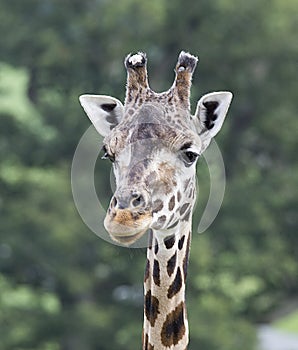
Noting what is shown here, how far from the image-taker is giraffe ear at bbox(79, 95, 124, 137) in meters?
7.89

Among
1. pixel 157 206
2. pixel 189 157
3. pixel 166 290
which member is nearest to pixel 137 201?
pixel 157 206

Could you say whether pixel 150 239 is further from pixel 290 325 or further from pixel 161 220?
pixel 290 325

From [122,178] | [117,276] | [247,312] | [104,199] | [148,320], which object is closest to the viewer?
[122,178]

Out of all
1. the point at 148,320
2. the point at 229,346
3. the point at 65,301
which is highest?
the point at 65,301

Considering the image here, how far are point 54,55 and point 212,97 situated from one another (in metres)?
Result: 22.2

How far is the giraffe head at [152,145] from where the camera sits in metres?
6.81

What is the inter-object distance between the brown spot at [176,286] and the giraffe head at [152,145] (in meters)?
0.28

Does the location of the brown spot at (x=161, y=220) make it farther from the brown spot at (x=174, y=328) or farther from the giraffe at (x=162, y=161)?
the brown spot at (x=174, y=328)

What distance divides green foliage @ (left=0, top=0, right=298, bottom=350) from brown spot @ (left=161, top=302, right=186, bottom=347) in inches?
770

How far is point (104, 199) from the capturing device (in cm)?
2655

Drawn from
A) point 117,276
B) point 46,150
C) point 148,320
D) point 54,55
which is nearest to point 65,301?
point 117,276

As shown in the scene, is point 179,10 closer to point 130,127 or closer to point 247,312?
point 247,312

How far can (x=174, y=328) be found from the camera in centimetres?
762

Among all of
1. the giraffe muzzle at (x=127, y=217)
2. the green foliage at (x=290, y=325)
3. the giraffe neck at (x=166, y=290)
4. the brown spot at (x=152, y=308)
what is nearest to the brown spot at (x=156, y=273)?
the giraffe neck at (x=166, y=290)
